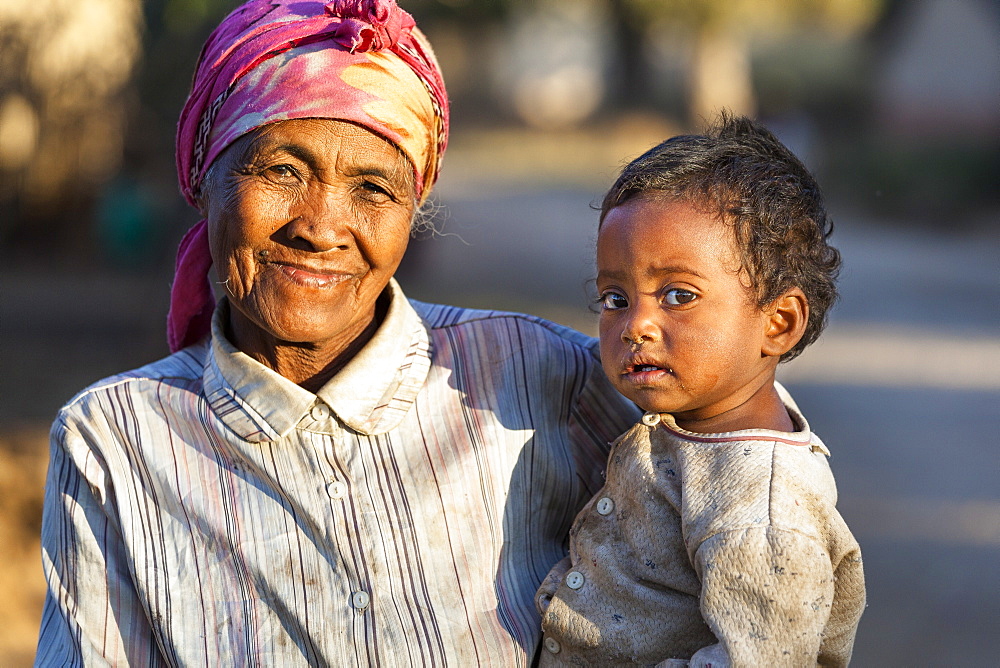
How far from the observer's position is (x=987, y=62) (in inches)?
806

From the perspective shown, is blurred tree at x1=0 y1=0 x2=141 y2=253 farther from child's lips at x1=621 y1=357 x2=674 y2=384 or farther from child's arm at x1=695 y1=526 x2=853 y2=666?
child's arm at x1=695 y1=526 x2=853 y2=666

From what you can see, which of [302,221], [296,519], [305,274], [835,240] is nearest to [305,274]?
[305,274]

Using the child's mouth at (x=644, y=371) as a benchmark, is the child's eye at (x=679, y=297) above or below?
above

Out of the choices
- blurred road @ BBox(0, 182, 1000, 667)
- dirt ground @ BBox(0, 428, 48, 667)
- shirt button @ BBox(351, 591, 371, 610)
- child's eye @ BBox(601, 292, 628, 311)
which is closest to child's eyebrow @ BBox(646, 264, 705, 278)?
child's eye @ BBox(601, 292, 628, 311)

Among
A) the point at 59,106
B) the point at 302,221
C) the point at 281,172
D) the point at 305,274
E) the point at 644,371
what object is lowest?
the point at 644,371

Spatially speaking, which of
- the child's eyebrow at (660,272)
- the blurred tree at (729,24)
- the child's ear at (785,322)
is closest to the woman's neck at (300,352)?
the child's eyebrow at (660,272)

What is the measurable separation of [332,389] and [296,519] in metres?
0.29

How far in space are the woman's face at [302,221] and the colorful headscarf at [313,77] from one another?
0.04m

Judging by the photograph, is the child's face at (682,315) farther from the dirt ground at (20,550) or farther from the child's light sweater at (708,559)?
the dirt ground at (20,550)

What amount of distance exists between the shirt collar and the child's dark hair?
56cm

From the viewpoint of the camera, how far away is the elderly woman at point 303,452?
85.3 inches

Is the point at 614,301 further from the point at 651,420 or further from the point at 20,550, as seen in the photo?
the point at 20,550

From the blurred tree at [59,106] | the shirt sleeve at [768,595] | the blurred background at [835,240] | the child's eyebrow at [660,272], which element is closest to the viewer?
the shirt sleeve at [768,595]

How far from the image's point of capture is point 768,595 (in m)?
1.78
